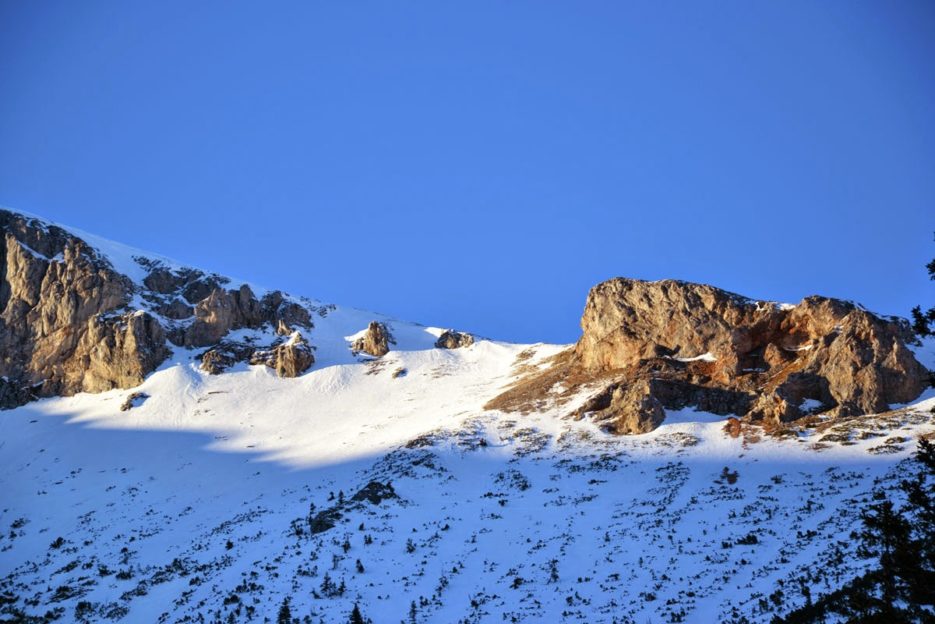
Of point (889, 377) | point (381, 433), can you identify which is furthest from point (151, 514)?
point (889, 377)

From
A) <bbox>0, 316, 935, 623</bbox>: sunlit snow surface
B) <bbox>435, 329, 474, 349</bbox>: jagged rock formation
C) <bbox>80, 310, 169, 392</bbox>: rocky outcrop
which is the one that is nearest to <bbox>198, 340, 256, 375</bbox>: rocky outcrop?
<bbox>80, 310, 169, 392</bbox>: rocky outcrop

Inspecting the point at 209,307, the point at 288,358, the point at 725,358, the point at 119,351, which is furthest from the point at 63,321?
the point at 725,358

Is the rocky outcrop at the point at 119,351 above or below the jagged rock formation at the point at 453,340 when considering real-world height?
below

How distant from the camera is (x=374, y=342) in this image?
111m

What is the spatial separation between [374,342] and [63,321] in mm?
45756

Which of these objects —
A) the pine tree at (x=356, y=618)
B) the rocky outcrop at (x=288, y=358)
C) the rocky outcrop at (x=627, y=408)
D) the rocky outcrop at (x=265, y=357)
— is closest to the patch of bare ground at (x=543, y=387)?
the rocky outcrop at (x=627, y=408)

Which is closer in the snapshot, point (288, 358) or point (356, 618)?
point (356, 618)

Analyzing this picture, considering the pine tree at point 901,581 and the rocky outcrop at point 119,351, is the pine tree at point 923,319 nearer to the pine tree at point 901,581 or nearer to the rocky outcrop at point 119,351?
the pine tree at point 901,581

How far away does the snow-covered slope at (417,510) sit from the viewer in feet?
103

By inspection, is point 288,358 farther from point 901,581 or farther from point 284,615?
point 901,581

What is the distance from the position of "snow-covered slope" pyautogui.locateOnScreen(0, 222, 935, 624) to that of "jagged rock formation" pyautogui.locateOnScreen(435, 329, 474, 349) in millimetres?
23032

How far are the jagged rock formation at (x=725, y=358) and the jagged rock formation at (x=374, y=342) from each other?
109ft

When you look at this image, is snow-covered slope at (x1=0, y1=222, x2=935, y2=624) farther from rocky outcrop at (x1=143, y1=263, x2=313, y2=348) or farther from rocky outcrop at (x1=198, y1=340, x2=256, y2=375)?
rocky outcrop at (x1=143, y1=263, x2=313, y2=348)

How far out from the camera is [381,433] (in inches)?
2872
